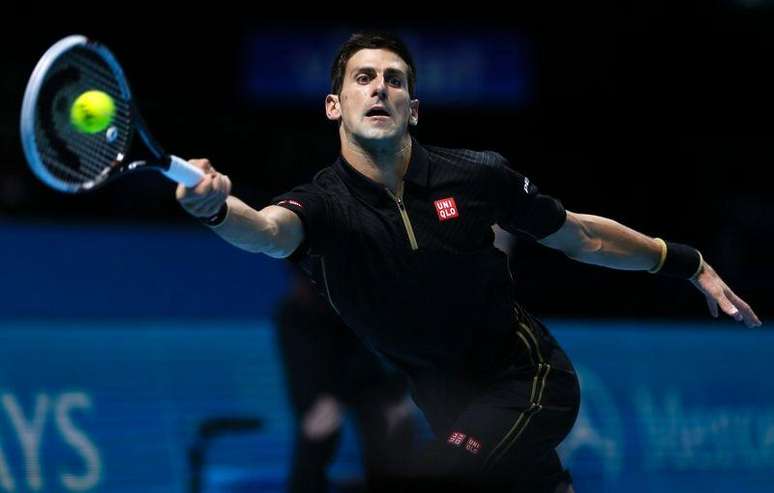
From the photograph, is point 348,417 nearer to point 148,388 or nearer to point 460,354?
point 148,388

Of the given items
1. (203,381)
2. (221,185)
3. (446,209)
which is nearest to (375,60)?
(446,209)

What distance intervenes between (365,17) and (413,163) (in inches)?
265

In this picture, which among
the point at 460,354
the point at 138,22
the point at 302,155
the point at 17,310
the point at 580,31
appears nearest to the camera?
the point at 460,354

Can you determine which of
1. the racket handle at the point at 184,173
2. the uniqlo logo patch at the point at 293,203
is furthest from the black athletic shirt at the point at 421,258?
the racket handle at the point at 184,173

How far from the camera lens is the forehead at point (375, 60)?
15.7ft

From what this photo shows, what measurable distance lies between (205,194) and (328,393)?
360 centimetres

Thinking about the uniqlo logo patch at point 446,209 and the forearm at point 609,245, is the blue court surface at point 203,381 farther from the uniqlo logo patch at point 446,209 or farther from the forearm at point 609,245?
the uniqlo logo patch at point 446,209

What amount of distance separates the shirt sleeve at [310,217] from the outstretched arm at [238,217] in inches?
1.0

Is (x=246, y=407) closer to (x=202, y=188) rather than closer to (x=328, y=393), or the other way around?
(x=328, y=393)

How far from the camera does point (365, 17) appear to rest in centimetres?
1125

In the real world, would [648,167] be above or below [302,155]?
below

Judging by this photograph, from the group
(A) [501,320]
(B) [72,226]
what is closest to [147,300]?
(B) [72,226]

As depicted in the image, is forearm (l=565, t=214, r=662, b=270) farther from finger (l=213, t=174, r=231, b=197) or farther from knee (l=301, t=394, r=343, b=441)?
knee (l=301, t=394, r=343, b=441)

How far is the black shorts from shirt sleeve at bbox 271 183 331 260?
71cm
